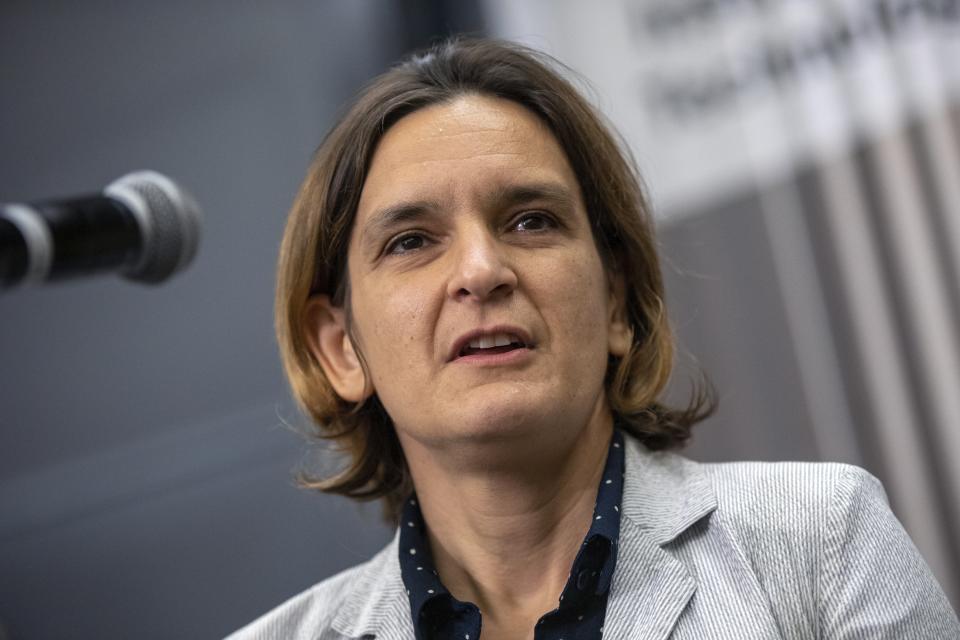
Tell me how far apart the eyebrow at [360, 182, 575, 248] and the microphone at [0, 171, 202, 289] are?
262 millimetres

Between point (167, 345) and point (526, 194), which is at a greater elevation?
point (526, 194)

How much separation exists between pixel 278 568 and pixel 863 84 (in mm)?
2197

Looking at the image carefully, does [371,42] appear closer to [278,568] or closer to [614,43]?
[614,43]

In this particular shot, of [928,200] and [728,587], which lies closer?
[728,587]

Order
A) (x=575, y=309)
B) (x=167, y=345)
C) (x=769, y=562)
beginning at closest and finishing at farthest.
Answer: (x=769, y=562) < (x=575, y=309) < (x=167, y=345)

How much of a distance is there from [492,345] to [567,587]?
319 millimetres

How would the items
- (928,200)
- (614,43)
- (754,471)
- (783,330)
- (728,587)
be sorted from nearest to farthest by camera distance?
(728,587)
(754,471)
(928,200)
(783,330)
(614,43)

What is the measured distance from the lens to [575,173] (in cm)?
182

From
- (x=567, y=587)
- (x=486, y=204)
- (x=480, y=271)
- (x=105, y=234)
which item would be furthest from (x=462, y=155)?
(x=567, y=587)

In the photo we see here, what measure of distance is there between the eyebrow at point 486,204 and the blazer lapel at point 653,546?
0.37 metres

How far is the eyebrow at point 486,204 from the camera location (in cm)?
165

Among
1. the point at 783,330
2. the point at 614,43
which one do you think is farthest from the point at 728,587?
the point at 614,43

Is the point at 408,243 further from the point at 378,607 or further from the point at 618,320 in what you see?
the point at 378,607

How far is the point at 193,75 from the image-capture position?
3932mm
